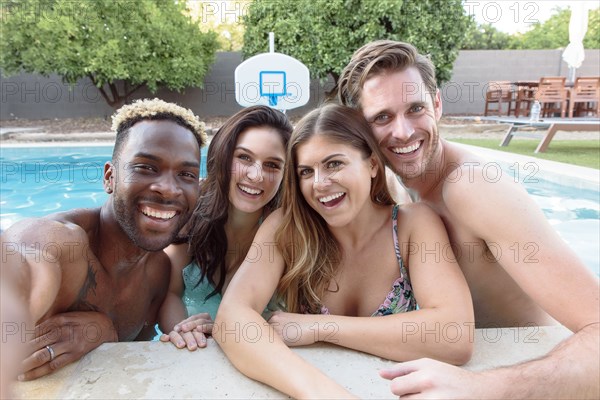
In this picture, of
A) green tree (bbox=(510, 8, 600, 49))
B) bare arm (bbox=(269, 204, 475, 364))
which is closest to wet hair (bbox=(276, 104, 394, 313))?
bare arm (bbox=(269, 204, 475, 364))

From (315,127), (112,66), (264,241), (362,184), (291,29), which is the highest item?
(291,29)

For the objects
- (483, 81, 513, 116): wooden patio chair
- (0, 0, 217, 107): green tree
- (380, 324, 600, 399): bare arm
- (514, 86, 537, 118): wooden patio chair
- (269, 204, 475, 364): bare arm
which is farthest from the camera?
(483, 81, 513, 116): wooden patio chair

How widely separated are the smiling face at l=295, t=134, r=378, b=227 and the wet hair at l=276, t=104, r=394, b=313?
0.04m

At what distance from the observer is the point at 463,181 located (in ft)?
6.89

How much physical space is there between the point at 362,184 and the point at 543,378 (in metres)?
1.06

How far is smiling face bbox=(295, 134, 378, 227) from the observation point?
7.35 feet

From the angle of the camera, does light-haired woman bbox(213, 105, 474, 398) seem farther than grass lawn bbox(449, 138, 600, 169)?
No

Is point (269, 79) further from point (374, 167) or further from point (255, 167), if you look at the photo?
point (374, 167)

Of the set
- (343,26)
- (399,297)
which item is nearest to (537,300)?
(399,297)

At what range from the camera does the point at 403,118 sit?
8.05 feet

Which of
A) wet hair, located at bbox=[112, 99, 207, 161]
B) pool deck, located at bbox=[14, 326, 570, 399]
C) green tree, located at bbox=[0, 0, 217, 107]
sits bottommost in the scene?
pool deck, located at bbox=[14, 326, 570, 399]

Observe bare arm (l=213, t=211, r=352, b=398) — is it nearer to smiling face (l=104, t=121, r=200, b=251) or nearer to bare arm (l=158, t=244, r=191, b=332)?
smiling face (l=104, t=121, r=200, b=251)

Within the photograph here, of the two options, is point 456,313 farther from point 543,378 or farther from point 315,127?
point 315,127

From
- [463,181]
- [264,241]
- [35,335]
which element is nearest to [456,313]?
[463,181]
